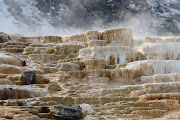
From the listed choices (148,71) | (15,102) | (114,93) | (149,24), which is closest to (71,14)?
(149,24)

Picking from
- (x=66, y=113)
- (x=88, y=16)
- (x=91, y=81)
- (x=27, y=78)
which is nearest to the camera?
(x=66, y=113)

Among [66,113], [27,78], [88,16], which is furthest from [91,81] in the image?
[88,16]

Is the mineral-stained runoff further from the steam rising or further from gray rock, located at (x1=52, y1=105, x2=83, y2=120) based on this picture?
the steam rising

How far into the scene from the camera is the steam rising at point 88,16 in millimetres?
32344

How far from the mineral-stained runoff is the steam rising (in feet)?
35.0

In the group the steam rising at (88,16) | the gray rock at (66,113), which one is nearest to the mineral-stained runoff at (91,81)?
the gray rock at (66,113)

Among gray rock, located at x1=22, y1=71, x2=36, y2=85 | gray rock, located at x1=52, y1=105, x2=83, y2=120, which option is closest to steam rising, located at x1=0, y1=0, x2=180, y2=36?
gray rock, located at x1=22, y1=71, x2=36, y2=85

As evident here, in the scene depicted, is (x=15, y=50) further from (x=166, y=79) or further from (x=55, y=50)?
(x=166, y=79)

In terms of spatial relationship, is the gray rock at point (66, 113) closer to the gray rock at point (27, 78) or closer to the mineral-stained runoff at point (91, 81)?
the mineral-stained runoff at point (91, 81)

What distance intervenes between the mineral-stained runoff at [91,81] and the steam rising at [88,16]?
419 inches

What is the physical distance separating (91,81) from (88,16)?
2461 cm

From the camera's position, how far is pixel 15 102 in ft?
23.0

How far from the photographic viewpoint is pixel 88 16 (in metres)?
36.0

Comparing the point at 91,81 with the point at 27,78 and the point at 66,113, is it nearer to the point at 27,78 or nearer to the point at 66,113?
the point at 27,78
